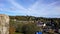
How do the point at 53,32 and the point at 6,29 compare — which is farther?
the point at 53,32

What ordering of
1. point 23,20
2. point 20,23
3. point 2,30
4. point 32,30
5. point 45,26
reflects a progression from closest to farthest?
point 2,30 → point 32,30 → point 20,23 → point 23,20 → point 45,26

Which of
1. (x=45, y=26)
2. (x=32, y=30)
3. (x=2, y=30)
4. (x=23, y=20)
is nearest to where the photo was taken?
(x=2, y=30)

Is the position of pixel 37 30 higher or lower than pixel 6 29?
lower

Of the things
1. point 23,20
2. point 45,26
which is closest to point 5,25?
point 23,20

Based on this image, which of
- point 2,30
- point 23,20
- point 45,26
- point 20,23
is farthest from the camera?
point 45,26

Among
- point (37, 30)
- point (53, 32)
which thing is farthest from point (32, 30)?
point (53, 32)

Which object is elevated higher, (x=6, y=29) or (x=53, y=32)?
(x=6, y=29)

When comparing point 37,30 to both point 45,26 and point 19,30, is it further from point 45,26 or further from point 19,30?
point 45,26

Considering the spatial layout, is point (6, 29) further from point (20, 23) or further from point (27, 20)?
point (27, 20)

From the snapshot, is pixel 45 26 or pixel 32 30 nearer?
pixel 32 30
